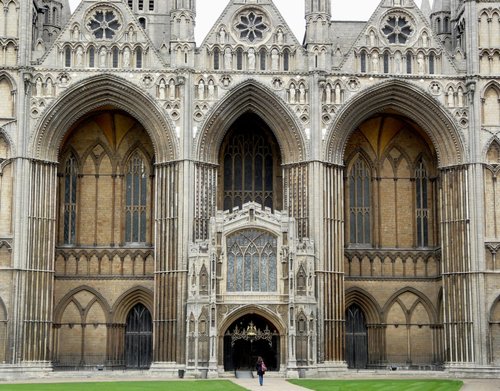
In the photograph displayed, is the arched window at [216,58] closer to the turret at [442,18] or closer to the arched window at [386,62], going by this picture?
the arched window at [386,62]

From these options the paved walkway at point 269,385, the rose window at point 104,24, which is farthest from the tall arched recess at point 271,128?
the paved walkway at point 269,385

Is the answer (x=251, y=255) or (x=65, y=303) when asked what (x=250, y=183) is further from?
(x=65, y=303)

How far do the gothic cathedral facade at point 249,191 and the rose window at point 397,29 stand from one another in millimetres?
83

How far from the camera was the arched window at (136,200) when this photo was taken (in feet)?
189

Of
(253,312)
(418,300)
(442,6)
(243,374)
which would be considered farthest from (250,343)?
(442,6)

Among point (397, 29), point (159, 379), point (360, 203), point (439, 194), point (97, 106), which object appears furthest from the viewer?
point (360, 203)

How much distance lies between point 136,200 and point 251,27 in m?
11.8

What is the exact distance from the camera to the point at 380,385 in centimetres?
4269

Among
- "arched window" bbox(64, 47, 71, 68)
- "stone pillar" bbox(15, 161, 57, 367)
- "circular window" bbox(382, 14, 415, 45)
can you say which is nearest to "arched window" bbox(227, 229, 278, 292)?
"stone pillar" bbox(15, 161, 57, 367)

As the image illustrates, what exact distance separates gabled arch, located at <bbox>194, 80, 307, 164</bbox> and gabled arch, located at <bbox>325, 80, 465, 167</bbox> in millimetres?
1840

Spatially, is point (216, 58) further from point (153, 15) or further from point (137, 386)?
point (137, 386)

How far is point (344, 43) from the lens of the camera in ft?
198

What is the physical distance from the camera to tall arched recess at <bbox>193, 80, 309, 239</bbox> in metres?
53.4

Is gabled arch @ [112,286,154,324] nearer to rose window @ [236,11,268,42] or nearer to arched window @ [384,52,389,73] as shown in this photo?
rose window @ [236,11,268,42]
